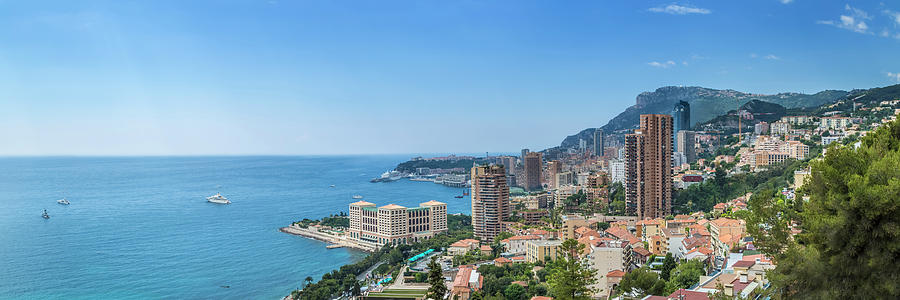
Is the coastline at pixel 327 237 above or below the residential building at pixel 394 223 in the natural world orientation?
below

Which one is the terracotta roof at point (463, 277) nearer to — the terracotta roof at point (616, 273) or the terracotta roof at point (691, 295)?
the terracotta roof at point (616, 273)

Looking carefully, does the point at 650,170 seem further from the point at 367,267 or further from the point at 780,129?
the point at 367,267

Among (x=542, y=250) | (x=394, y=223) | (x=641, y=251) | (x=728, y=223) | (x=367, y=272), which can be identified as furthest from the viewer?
(x=394, y=223)

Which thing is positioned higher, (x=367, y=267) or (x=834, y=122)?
(x=834, y=122)

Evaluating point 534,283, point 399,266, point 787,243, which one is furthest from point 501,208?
point 787,243

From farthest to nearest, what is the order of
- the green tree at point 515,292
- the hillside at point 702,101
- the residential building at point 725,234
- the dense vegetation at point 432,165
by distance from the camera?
the dense vegetation at point 432,165 → the hillside at point 702,101 → the green tree at point 515,292 → the residential building at point 725,234

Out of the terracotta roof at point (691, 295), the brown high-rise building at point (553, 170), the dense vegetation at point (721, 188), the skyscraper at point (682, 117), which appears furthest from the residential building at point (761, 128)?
the terracotta roof at point (691, 295)

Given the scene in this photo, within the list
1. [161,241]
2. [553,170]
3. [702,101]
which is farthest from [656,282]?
[702,101]

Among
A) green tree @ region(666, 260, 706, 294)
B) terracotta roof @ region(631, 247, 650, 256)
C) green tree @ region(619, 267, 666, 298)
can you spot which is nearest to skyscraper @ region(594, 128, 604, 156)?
terracotta roof @ region(631, 247, 650, 256)
